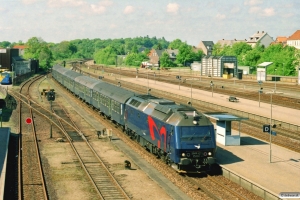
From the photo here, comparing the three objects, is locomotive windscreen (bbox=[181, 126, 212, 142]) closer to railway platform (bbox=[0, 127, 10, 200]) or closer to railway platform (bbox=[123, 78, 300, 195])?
railway platform (bbox=[123, 78, 300, 195])

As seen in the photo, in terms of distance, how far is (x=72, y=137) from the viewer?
3972 centimetres

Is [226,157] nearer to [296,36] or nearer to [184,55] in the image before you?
[184,55]

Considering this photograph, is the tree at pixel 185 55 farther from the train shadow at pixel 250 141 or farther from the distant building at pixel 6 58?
the train shadow at pixel 250 141

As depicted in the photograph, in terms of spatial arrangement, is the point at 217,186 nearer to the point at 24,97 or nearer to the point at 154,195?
the point at 154,195

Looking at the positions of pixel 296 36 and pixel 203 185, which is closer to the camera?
pixel 203 185

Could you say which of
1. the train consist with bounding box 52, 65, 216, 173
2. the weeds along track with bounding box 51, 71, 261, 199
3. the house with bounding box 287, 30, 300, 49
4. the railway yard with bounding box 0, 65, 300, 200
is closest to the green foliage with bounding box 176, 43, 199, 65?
the house with bounding box 287, 30, 300, 49

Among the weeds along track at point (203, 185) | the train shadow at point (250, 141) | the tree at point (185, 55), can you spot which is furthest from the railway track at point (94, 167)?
the tree at point (185, 55)

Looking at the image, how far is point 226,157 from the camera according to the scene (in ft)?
99.6

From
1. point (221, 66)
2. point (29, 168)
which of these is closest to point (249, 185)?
point (29, 168)

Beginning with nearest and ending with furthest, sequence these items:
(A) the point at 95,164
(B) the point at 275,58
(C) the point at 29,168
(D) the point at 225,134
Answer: (C) the point at 29,168 → (A) the point at 95,164 → (D) the point at 225,134 → (B) the point at 275,58

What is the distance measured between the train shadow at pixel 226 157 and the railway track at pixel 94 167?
7580 millimetres

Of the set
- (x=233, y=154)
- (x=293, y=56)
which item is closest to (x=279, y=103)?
(x=233, y=154)

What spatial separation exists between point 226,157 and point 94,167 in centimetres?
916

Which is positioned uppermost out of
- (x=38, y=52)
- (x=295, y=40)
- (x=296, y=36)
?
(x=296, y=36)
